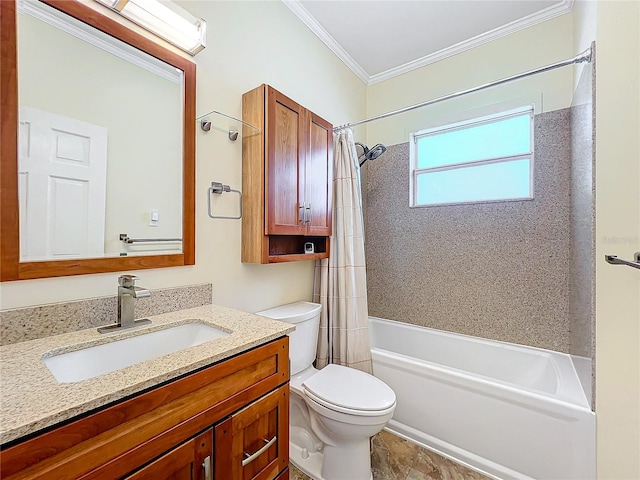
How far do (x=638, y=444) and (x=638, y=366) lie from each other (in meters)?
0.30

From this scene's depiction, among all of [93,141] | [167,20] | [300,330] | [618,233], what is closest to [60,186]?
[93,141]

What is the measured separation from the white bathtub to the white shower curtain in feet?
0.60

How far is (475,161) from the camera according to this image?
2.18 metres

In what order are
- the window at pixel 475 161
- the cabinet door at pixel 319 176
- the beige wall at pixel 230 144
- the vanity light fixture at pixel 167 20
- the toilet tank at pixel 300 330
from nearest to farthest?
the vanity light fixture at pixel 167 20 < the beige wall at pixel 230 144 < the toilet tank at pixel 300 330 < the cabinet door at pixel 319 176 < the window at pixel 475 161

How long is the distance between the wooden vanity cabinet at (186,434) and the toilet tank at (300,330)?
523 millimetres

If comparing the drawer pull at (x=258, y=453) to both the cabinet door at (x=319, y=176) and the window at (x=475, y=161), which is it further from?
the window at (x=475, y=161)

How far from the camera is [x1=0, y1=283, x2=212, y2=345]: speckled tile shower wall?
85cm

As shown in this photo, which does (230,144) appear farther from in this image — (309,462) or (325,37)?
(309,462)

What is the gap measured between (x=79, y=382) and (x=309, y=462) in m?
1.35

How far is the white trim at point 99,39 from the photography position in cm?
92

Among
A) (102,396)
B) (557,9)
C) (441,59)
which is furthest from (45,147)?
(557,9)

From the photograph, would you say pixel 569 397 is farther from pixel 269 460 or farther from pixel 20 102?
pixel 20 102

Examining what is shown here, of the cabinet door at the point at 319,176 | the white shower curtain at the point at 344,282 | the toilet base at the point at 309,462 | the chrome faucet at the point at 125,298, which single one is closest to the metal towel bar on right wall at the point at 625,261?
the white shower curtain at the point at 344,282

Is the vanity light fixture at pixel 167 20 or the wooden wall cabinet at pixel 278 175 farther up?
the vanity light fixture at pixel 167 20
